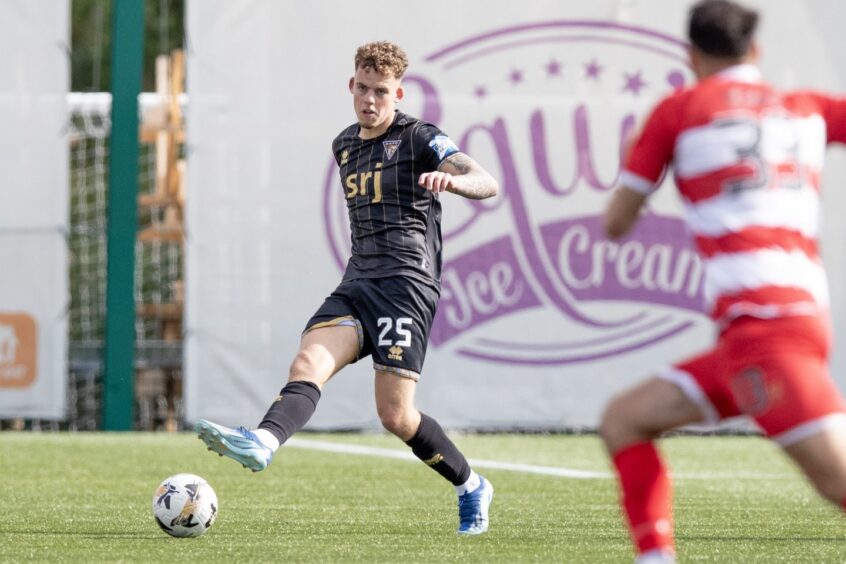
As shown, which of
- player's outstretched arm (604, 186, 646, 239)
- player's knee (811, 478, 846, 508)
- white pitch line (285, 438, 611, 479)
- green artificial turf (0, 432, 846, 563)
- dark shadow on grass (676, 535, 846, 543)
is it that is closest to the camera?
player's knee (811, 478, 846, 508)

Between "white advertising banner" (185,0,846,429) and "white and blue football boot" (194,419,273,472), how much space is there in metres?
6.56

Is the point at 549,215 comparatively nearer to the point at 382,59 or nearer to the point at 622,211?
the point at 382,59

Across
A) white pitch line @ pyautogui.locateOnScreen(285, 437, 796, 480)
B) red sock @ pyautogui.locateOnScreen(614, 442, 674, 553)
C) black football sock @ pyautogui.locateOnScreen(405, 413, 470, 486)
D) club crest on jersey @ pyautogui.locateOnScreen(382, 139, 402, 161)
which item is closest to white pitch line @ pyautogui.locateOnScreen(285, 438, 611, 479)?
white pitch line @ pyautogui.locateOnScreen(285, 437, 796, 480)

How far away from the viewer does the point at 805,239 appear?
3.73 m

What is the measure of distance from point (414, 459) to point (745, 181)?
6.57 metres

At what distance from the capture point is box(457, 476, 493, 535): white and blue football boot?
5996 millimetres

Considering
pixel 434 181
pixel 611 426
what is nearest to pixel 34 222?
pixel 434 181

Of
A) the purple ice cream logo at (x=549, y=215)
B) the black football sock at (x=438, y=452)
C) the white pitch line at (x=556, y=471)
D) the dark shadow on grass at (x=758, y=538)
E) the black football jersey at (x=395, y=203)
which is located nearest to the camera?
the dark shadow on grass at (x=758, y=538)

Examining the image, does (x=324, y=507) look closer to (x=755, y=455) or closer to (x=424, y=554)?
(x=424, y=554)

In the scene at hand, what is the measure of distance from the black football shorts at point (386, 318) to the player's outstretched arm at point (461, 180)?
51 cm

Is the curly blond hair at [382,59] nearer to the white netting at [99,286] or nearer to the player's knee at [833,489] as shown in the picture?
the player's knee at [833,489]

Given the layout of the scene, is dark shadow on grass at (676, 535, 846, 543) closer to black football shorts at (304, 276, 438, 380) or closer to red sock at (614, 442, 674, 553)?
black football shorts at (304, 276, 438, 380)

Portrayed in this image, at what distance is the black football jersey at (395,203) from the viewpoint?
6215 mm

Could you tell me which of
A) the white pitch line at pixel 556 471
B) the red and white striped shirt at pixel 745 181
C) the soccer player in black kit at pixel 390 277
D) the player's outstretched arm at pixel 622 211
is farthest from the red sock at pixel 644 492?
the white pitch line at pixel 556 471
